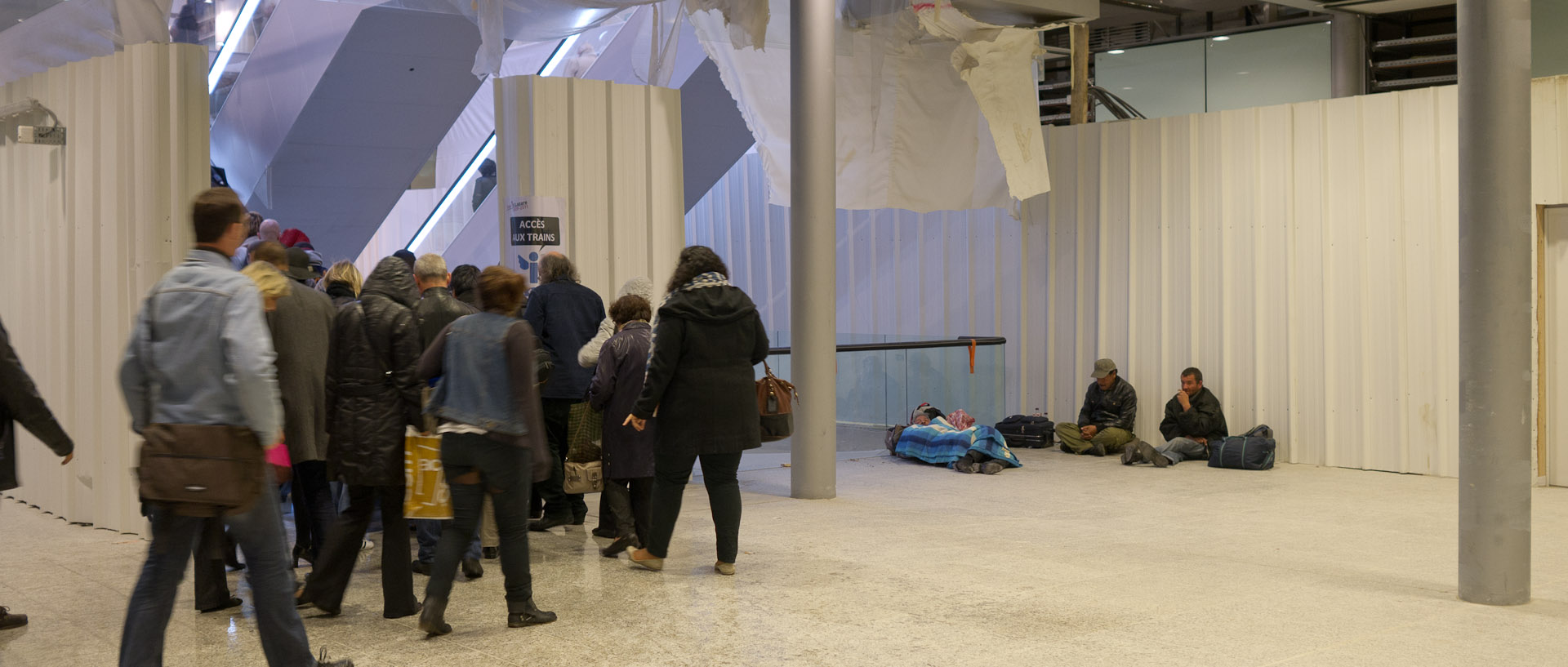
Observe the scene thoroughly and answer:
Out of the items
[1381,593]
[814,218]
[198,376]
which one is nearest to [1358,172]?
[814,218]

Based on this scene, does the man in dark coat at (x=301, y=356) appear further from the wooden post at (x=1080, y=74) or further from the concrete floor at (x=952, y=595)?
the wooden post at (x=1080, y=74)

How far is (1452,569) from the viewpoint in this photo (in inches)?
245

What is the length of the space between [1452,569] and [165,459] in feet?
18.2

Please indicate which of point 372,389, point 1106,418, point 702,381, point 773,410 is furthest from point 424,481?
point 1106,418

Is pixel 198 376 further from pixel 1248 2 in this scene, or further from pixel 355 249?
pixel 1248 2

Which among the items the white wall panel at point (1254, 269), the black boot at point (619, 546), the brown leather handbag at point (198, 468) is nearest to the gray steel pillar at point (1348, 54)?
the white wall panel at point (1254, 269)

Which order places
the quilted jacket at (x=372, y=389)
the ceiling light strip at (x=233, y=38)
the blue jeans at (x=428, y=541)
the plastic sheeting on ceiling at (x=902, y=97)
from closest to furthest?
the quilted jacket at (x=372, y=389) → the blue jeans at (x=428, y=541) → the plastic sheeting on ceiling at (x=902, y=97) → the ceiling light strip at (x=233, y=38)

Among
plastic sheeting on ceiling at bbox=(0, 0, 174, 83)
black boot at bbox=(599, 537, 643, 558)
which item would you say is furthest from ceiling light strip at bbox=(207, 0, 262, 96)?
black boot at bbox=(599, 537, 643, 558)

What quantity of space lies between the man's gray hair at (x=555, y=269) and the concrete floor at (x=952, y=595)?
4.74 ft

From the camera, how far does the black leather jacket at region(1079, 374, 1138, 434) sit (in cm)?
1125

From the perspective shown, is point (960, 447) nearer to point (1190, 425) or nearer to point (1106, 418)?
point (1106, 418)

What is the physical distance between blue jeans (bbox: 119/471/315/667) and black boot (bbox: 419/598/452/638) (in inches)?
39.1

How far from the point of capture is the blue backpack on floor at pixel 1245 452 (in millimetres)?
10133

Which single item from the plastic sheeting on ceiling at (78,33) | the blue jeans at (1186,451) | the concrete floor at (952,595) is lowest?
the concrete floor at (952,595)
